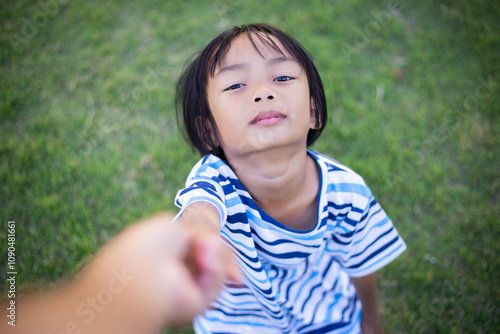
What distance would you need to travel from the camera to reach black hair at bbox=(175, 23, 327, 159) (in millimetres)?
1093

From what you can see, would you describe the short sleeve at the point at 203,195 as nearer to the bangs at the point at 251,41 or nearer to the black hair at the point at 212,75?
the black hair at the point at 212,75

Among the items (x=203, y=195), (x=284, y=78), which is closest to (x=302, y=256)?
(x=203, y=195)

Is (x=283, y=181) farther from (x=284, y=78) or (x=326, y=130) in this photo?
(x=326, y=130)

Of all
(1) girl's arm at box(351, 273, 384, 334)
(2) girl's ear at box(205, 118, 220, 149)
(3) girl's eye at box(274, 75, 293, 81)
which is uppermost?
(3) girl's eye at box(274, 75, 293, 81)

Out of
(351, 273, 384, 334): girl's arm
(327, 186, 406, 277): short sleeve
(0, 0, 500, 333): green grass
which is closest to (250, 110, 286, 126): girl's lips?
(327, 186, 406, 277): short sleeve

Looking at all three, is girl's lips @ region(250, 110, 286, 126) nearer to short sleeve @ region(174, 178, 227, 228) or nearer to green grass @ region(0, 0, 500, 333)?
short sleeve @ region(174, 178, 227, 228)

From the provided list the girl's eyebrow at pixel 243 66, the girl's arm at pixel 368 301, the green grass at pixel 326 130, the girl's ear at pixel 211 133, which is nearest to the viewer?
the girl's eyebrow at pixel 243 66

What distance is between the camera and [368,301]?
1.47 meters

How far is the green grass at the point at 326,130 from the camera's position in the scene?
185cm

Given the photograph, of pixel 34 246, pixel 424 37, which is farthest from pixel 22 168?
pixel 424 37

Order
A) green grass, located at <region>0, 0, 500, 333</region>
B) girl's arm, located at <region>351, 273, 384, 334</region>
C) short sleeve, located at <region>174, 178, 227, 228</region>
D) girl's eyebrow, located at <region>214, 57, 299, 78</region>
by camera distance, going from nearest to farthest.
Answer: short sleeve, located at <region>174, 178, 227, 228</region> < girl's eyebrow, located at <region>214, 57, 299, 78</region> < girl's arm, located at <region>351, 273, 384, 334</region> < green grass, located at <region>0, 0, 500, 333</region>

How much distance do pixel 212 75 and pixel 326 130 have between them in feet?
4.43

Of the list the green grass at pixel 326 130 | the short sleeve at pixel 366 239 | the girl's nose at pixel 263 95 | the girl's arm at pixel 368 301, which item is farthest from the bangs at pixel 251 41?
the green grass at pixel 326 130

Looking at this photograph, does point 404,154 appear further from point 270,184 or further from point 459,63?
point 270,184
